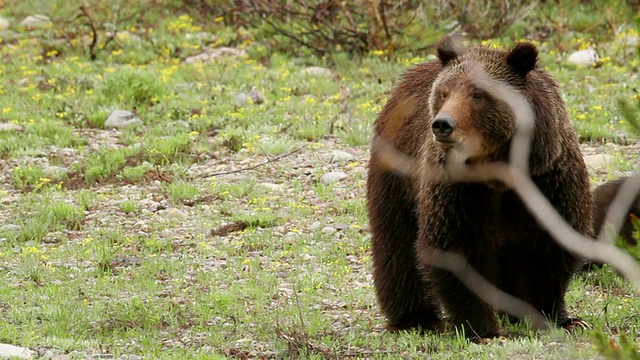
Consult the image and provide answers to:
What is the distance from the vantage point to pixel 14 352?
19.5 feet

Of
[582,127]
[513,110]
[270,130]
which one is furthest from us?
[270,130]

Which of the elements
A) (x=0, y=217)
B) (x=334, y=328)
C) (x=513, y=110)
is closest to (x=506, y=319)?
(x=334, y=328)

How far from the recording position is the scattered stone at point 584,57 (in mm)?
12359

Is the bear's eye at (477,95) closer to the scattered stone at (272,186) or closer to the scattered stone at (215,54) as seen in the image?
the scattered stone at (272,186)

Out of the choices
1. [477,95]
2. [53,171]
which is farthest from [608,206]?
[53,171]

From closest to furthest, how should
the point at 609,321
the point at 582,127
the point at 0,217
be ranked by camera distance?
the point at 609,321 → the point at 0,217 → the point at 582,127

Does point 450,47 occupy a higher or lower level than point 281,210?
higher

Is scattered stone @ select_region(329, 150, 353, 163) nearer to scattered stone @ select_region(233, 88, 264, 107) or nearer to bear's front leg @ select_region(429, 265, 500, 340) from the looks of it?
scattered stone @ select_region(233, 88, 264, 107)

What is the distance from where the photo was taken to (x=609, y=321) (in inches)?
242

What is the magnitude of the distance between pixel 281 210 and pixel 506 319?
10.00 feet

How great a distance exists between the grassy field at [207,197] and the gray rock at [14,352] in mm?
137

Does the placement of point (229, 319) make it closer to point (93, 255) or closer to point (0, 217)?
point (93, 255)

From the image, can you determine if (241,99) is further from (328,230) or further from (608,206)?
(608,206)

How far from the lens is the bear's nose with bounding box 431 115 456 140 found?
5.21 metres
